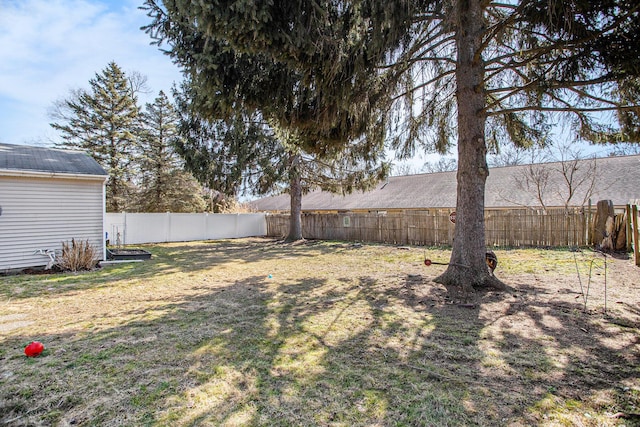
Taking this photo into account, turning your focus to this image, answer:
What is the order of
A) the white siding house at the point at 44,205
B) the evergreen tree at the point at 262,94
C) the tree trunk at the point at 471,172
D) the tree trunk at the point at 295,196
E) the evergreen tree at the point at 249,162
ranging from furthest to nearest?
the tree trunk at the point at 295,196, the evergreen tree at the point at 249,162, the white siding house at the point at 44,205, the tree trunk at the point at 471,172, the evergreen tree at the point at 262,94

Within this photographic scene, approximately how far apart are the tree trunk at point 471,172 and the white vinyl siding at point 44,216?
8995mm

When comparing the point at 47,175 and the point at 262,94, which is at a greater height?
the point at 262,94

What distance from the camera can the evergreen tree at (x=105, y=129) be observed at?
59.3 ft

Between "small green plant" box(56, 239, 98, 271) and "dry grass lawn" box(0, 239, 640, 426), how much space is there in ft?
5.86

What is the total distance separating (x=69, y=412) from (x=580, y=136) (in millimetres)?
8562

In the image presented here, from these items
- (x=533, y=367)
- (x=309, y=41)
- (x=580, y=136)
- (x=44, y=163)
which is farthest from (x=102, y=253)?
(x=580, y=136)

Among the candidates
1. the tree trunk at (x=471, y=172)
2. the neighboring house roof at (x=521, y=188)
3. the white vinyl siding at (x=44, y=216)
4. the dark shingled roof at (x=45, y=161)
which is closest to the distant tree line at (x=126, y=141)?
the dark shingled roof at (x=45, y=161)

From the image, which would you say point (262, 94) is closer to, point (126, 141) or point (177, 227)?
point (177, 227)

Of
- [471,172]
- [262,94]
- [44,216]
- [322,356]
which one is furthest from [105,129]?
[322,356]

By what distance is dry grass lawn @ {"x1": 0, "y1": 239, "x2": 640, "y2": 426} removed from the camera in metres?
2.05

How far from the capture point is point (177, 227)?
15.6m

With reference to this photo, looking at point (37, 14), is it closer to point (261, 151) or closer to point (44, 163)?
point (44, 163)

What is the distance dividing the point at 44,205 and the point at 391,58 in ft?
29.0

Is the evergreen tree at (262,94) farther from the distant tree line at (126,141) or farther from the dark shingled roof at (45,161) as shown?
the distant tree line at (126,141)
